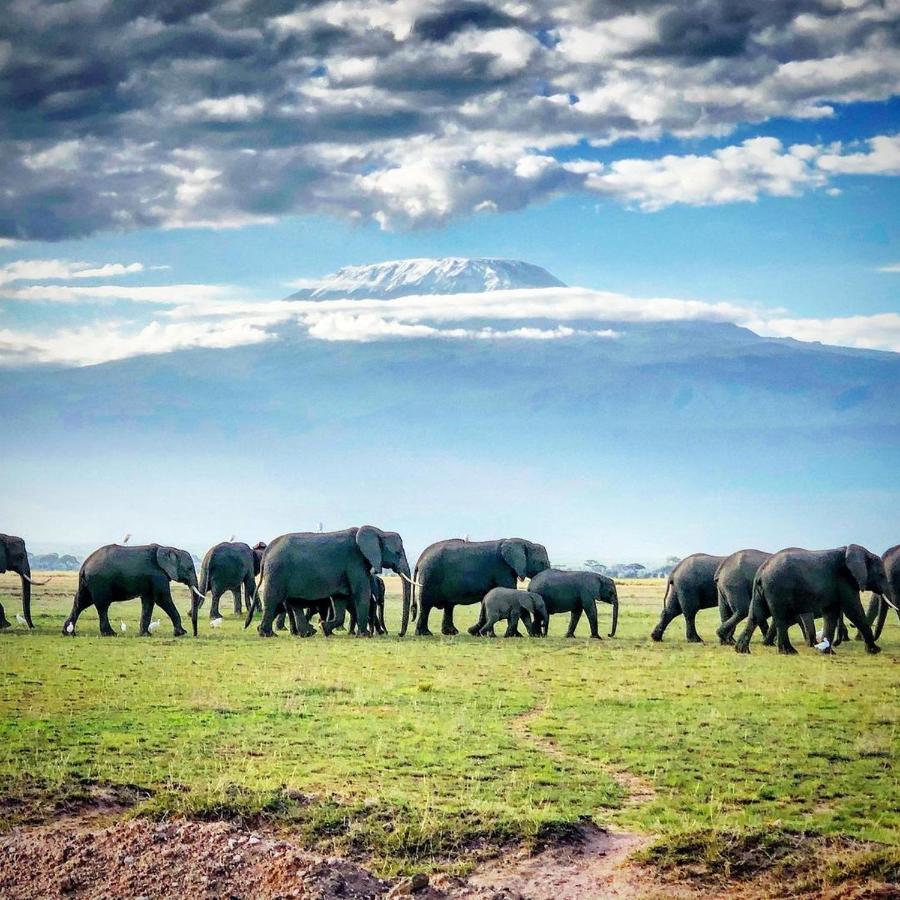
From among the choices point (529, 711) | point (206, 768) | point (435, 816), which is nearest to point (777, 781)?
point (435, 816)

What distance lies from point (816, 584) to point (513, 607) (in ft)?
28.6

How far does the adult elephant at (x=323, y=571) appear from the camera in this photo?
3438 centimetres

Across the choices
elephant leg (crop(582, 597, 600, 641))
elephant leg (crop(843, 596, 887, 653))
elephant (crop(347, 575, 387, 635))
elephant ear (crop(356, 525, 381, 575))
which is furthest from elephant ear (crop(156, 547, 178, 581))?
elephant leg (crop(843, 596, 887, 653))

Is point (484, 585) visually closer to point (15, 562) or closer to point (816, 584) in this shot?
point (816, 584)

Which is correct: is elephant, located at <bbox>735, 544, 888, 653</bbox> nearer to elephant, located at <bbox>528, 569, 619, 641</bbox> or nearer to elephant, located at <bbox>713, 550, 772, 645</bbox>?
elephant, located at <bbox>713, 550, 772, 645</bbox>

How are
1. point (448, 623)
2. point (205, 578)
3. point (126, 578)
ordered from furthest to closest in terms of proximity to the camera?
point (205, 578)
point (448, 623)
point (126, 578)

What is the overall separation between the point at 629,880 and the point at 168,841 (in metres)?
4.61

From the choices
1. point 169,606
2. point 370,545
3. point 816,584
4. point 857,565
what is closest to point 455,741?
point 816,584

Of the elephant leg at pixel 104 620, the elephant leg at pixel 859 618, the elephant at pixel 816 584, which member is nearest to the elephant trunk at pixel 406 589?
the elephant leg at pixel 104 620

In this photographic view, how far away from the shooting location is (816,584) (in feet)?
96.6

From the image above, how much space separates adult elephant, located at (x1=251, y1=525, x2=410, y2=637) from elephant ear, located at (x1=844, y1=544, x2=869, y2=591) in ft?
41.4

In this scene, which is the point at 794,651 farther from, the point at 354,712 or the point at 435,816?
the point at 435,816

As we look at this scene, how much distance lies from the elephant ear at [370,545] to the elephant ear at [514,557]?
3960mm

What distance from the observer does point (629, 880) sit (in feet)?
40.0
